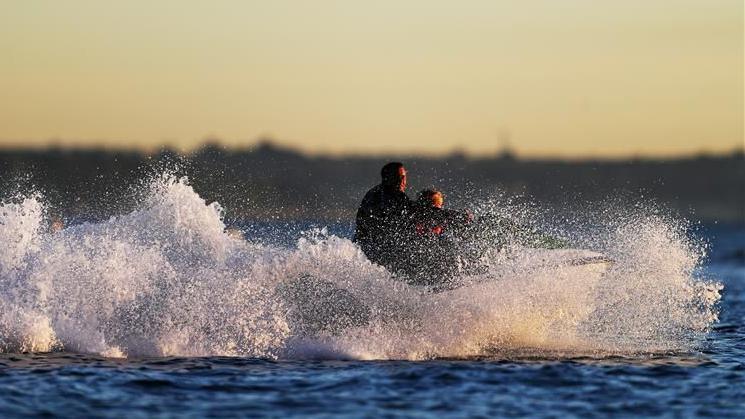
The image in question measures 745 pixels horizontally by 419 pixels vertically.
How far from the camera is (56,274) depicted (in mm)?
20688

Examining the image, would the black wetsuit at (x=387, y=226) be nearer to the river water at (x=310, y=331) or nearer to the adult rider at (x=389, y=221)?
the adult rider at (x=389, y=221)

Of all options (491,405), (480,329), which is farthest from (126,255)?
(491,405)

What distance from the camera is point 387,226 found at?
21.0 meters

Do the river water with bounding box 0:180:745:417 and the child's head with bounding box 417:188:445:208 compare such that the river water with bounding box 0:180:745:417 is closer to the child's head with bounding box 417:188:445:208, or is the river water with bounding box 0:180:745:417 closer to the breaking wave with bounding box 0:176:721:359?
Result: the breaking wave with bounding box 0:176:721:359

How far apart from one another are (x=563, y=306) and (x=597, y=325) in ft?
5.89

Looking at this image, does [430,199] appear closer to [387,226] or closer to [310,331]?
[387,226]

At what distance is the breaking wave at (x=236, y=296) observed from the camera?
2033 cm

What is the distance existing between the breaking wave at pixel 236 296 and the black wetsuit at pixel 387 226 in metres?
0.34

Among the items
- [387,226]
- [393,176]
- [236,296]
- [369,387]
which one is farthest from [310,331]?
[369,387]

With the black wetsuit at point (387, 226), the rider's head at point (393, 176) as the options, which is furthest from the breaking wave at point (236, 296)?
the rider's head at point (393, 176)

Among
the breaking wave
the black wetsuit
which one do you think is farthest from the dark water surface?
the black wetsuit

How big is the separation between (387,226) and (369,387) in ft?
12.2

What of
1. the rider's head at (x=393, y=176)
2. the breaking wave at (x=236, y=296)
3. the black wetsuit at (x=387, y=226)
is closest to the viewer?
the breaking wave at (x=236, y=296)

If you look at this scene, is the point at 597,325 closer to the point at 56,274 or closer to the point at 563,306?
the point at 563,306
